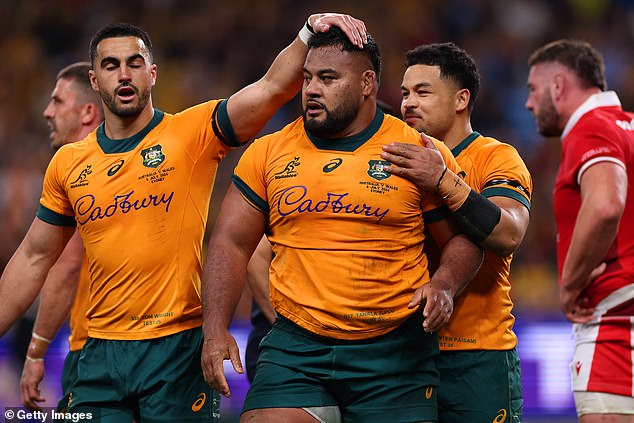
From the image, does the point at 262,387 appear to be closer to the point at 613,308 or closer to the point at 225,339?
the point at 225,339

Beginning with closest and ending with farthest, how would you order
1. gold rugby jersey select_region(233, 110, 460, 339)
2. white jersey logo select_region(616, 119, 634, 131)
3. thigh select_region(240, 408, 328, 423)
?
1. thigh select_region(240, 408, 328, 423)
2. gold rugby jersey select_region(233, 110, 460, 339)
3. white jersey logo select_region(616, 119, 634, 131)

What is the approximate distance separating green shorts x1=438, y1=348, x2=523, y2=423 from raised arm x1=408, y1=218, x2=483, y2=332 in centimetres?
A: 54

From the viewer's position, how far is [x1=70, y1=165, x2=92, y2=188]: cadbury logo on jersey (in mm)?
5223

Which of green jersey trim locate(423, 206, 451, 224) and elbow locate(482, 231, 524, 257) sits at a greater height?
green jersey trim locate(423, 206, 451, 224)

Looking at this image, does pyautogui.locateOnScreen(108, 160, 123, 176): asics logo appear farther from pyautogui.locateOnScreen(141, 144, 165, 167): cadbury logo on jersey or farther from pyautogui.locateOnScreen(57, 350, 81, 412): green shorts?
pyautogui.locateOnScreen(57, 350, 81, 412): green shorts

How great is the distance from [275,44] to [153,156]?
9.79 meters

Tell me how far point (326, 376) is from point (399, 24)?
1127cm

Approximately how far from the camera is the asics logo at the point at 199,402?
5.02 meters

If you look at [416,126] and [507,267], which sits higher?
[416,126]

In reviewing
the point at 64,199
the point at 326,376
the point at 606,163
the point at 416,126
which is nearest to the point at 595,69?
the point at 606,163

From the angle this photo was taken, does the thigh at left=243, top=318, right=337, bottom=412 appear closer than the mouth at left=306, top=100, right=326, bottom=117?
Yes

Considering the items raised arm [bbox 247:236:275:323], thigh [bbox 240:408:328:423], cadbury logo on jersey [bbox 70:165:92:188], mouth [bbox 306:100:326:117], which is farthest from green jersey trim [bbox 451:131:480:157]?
cadbury logo on jersey [bbox 70:165:92:188]

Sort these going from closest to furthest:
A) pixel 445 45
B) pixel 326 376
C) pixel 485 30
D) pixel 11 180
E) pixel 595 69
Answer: pixel 326 376 < pixel 445 45 < pixel 595 69 < pixel 11 180 < pixel 485 30

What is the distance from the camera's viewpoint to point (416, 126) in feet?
17.5
